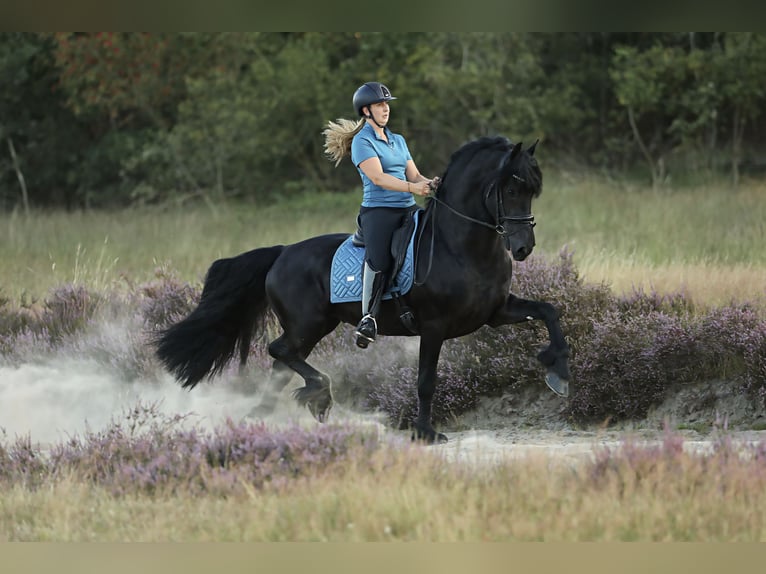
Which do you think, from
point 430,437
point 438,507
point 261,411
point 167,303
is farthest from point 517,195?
point 167,303

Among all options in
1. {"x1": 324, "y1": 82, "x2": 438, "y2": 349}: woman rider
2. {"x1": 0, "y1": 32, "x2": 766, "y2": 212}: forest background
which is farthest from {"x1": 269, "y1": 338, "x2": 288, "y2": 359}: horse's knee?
{"x1": 0, "y1": 32, "x2": 766, "y2": 212}: forest background

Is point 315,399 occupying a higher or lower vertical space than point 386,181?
lower

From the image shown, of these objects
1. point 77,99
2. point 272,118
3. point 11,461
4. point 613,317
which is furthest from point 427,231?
point 77,99

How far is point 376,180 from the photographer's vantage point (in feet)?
26.0

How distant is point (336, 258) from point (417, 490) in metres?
2.77

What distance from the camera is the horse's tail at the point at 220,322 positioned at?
8984mm

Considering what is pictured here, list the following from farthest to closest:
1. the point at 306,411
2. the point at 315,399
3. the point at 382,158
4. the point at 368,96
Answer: the point at 306,411
the point at 315,399
the point at 382,158
the point at 368,96

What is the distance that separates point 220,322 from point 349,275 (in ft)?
4.14

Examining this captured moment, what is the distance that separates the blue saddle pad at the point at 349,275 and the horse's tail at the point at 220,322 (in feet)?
2.53

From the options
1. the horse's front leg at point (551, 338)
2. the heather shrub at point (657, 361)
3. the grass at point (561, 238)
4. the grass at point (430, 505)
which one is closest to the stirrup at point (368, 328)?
the horse's front leg at point (551, 338)

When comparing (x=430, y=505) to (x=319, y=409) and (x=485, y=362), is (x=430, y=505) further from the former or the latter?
(x=485, y=362)

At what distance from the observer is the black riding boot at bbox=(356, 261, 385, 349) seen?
815 cm

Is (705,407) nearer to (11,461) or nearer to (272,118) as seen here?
(11,461)

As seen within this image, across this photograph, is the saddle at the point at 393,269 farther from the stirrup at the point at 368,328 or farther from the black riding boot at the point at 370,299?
the stirrup at the point at 368,328
